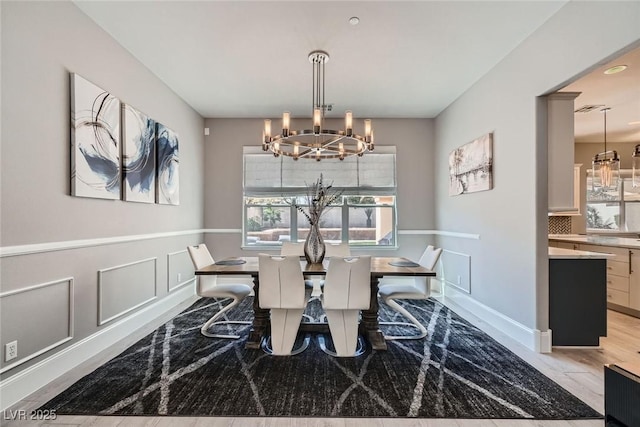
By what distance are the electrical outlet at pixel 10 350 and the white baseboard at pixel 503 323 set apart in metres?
4.03

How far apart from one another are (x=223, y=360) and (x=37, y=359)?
4.17 ft

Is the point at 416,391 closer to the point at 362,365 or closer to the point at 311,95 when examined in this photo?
the point at 362,365

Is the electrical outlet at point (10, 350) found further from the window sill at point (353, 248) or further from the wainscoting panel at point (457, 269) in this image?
the wainscoting panel at point (457, 269)

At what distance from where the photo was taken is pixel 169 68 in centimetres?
338

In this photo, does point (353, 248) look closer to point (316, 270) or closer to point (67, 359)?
point (316, 270)

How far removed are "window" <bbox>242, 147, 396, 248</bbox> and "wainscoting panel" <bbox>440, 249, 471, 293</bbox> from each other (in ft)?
3.03

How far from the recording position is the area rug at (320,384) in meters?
1.89

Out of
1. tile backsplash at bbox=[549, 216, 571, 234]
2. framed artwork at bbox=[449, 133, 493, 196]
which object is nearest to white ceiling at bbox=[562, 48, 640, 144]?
framed artwork at bbox=[449, 133, 493, 196]

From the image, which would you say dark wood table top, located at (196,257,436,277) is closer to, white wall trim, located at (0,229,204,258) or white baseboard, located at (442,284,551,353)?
white wall trim, located at (0,229,204,258)

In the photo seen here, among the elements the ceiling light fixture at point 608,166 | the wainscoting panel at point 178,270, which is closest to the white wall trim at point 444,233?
the ceiling light fixture at point 608,166

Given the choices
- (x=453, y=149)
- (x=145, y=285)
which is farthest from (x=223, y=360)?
(x=453, y=149)

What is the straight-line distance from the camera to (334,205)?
5.19 metres

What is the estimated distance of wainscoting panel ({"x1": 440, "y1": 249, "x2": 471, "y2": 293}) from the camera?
3.99m

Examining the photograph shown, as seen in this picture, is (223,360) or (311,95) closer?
(223,360)
